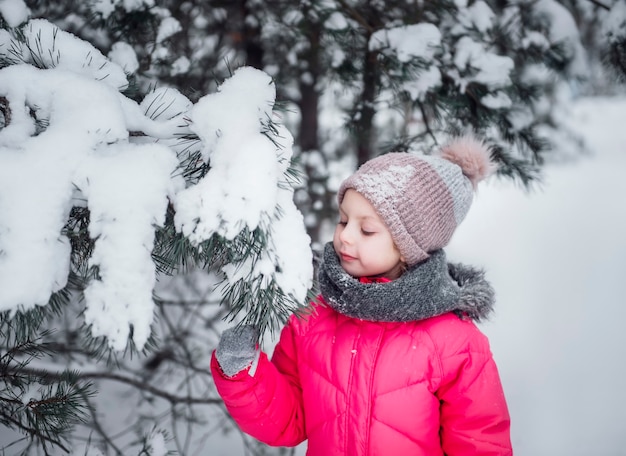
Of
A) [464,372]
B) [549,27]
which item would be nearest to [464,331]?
[464,372]

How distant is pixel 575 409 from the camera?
9.66 ft

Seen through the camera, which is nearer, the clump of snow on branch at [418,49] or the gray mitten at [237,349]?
the gray mitten at [237,349]

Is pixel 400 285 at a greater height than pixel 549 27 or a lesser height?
lesser

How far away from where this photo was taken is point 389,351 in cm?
136

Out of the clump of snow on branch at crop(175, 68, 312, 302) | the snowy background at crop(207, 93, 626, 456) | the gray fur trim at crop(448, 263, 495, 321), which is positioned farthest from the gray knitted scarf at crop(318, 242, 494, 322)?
the clump of snow on branch at crop(175, 68, 312, 302)

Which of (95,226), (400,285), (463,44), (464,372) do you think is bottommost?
(464,372)

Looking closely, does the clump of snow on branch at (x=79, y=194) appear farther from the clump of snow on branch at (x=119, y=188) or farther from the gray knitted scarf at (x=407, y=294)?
the gray knitted scarf at (x=407, y=294)

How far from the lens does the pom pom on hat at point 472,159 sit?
5.36 ft

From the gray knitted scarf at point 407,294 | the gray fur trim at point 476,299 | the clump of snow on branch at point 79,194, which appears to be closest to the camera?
the clump of snow on branch at point 79,194

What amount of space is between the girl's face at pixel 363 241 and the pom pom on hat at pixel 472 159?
1.67 ft

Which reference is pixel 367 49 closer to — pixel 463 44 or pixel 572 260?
pixel 463 44

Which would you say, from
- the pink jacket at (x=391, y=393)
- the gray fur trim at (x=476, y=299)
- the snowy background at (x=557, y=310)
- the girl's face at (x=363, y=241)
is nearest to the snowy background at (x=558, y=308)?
the snowy background at (x=557, y=310)

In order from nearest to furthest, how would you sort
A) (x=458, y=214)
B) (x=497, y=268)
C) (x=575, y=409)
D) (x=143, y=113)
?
(x=143, y=113) < (x=458, y=214) < (x=575, y=409) < (x=497, y=268)

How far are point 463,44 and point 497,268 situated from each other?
4.23 meters
